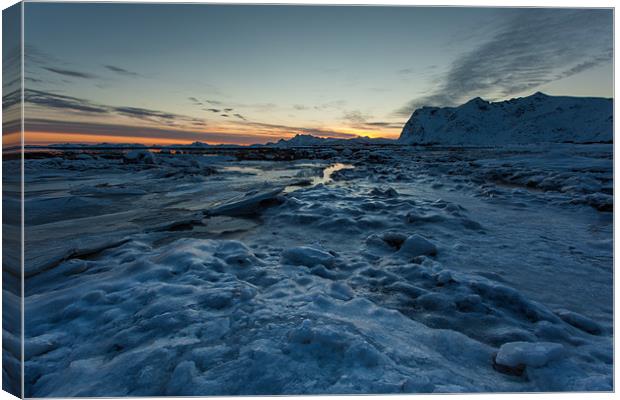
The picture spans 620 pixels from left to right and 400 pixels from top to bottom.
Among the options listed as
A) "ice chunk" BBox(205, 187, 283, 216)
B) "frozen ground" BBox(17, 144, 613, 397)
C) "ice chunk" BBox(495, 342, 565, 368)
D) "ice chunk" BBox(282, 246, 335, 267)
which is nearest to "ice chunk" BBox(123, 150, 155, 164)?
"frozen ground" BBox(17, 144, 613, 397)

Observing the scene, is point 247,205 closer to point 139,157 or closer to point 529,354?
point 529,354

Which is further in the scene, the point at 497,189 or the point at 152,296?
the point at 497,189

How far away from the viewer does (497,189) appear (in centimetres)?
577

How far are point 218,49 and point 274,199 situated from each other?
261cm

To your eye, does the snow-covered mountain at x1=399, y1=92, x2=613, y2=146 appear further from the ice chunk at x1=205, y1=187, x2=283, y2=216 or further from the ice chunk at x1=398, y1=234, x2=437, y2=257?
the ice chunk at x1=398, y1=234, x2=437, y2=257

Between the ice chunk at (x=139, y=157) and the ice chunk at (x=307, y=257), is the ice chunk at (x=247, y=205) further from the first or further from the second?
the ice chunk at (x=139, y=157)

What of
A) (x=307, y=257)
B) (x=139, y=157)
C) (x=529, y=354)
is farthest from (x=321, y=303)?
(x=139, y=157)

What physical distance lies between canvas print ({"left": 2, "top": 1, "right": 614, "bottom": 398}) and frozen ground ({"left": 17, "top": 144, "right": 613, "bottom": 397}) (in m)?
0.01

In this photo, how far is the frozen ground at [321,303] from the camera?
4.58 ft

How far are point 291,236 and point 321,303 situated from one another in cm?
148

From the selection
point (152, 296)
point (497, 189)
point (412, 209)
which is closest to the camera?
point (152, 296)

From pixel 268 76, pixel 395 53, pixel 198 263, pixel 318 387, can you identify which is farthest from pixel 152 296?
pixel 395 53

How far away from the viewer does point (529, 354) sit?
4.74ft

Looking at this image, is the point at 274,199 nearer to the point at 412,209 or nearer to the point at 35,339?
the point at 412,209
